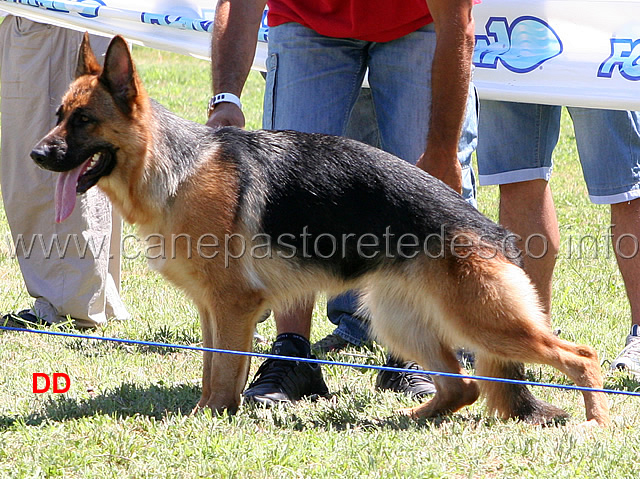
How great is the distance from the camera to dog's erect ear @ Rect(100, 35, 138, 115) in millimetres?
3397

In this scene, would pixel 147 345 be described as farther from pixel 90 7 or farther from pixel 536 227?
pixel 90 7

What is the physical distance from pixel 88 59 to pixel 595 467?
2624 mm

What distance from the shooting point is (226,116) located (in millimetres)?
3947

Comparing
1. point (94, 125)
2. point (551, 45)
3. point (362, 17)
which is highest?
point (551, 45)

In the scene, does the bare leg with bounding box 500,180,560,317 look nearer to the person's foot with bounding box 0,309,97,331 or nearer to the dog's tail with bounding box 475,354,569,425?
the dog's tail with bounding box 475,354,569,425

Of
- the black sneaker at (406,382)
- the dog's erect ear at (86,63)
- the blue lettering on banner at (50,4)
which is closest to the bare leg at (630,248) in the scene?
the black sneaker at (406,382)

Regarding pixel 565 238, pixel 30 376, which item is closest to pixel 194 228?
pixel 30 376

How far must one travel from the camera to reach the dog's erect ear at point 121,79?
3.40m

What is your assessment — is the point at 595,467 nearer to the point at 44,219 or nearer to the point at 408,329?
the point at 408,329

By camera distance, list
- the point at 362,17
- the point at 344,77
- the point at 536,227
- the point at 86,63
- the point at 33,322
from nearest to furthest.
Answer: the point at 86,63 → the point at 362,17 → the point at 344,77 → the point at 536,227 → the point at 33,322

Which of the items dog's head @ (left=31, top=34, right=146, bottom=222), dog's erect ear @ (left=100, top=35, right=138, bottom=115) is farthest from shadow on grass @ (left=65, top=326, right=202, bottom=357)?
dog's erect ear @ (left=100, top=35, right=138, bottom=115)

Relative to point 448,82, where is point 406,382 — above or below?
below

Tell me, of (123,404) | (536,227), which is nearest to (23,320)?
(123,404)

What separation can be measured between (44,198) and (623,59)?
3.90 meters
